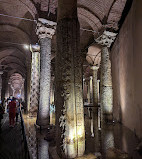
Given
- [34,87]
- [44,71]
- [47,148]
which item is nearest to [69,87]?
[47,148]

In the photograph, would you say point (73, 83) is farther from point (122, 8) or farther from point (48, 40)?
point (122, 8)

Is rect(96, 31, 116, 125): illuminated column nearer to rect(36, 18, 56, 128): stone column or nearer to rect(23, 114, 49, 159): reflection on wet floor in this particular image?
rect(36, 18, 56, 128): stone column

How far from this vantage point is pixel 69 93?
268 cm

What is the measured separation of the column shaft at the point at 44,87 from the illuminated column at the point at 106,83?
9.87ft

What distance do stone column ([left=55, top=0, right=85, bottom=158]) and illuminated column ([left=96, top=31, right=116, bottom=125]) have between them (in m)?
4.24

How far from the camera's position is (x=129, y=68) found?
Result: 5.75 metres

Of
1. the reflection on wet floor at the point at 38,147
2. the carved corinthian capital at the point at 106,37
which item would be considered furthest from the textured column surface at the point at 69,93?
the carved corinthian capital at the point at 106,37

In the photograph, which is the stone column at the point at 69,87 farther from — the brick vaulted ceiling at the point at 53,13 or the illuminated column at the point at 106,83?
the illuminated column at the point at 106,83

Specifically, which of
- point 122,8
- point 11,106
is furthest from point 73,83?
point 122,8

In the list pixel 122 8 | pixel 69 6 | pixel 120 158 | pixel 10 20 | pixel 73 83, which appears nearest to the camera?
pixel 120 158

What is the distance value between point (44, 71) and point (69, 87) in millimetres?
3174

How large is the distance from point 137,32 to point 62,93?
150 inches

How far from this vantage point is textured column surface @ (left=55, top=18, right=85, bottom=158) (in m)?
2.62

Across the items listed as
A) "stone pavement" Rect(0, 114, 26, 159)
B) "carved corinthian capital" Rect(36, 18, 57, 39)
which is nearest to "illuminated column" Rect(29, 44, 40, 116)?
"carved corinthian capital" Rect(36, 18, 57, 39)
